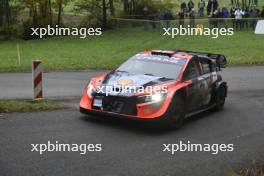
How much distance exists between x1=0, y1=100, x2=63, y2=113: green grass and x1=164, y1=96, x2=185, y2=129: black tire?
3193mm

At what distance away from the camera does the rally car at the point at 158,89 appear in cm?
1095

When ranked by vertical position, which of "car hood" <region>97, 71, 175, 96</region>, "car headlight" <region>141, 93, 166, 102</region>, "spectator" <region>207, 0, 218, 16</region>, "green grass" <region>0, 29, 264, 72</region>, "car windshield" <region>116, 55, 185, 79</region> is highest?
"spectator" <region>207, 0, 218, 16</region>

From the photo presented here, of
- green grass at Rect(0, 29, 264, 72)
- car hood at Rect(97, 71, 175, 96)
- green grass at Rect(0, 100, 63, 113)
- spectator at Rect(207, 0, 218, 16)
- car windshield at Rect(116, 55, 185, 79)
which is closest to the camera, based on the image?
car hood at Rect(97, 71, 175, 96)

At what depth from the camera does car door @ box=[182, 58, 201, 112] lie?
11.9m

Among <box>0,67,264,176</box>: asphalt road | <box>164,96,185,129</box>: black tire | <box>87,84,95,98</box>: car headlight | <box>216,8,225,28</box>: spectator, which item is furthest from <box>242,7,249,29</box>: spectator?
<box>87,84,95,98</box>: car headlight

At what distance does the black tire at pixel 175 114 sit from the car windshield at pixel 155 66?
0.75 m

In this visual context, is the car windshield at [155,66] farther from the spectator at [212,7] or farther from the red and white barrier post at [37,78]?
the spectator at [212,7]

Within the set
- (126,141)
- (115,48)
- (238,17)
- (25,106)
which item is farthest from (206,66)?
(238,17)

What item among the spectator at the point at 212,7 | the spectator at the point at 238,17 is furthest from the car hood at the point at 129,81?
the spectator at the point at 212,7

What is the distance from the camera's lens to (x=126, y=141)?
33.5 ft

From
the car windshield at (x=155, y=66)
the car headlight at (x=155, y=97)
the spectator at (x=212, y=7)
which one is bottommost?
the car headlight at (x=155, y=97)

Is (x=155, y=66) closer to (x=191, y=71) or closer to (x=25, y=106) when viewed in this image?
(x=191, y=71)

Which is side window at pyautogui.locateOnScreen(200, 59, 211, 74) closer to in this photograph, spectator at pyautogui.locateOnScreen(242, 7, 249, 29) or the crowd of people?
the crowd of people

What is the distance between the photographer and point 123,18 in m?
46.2
